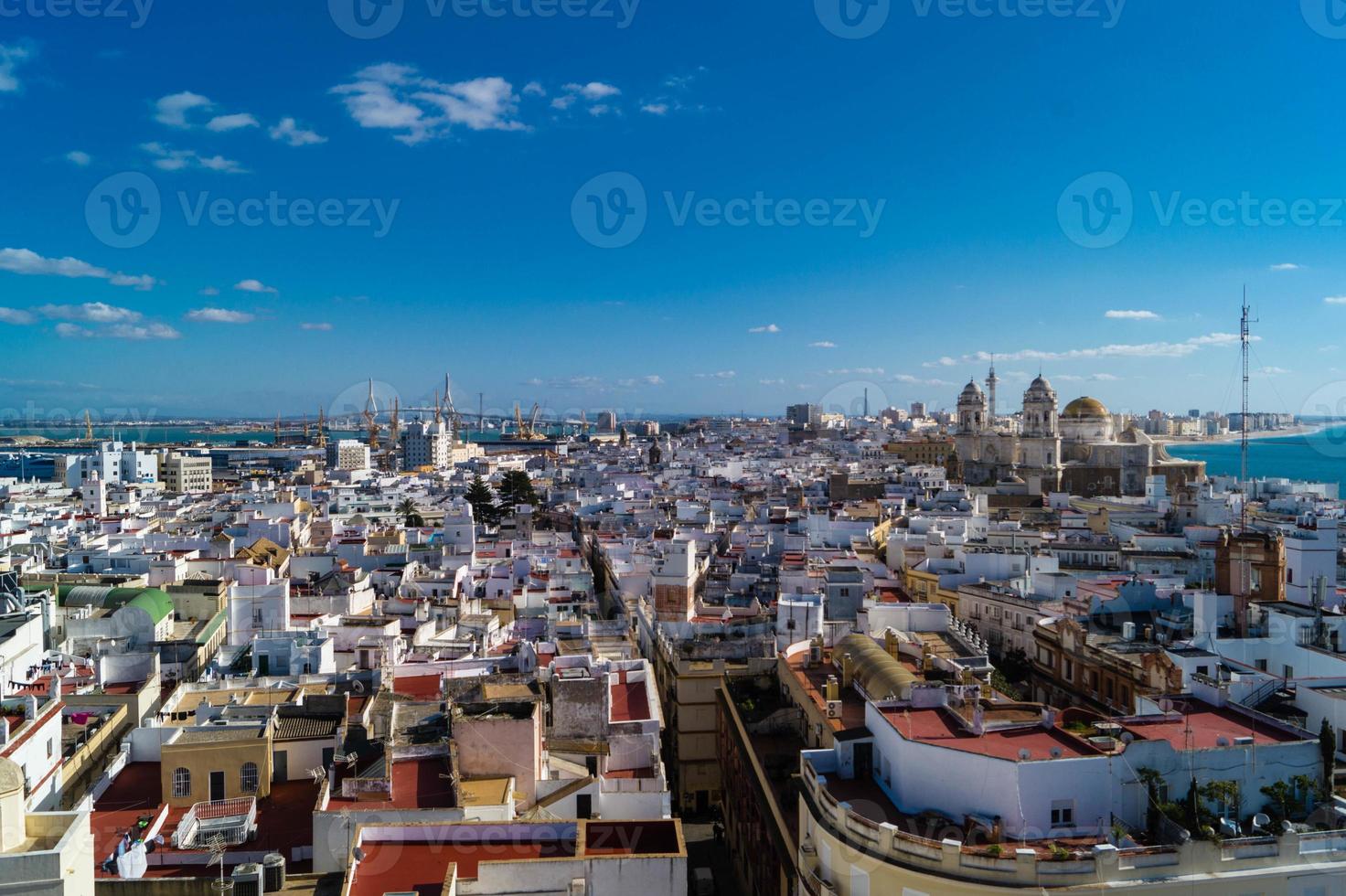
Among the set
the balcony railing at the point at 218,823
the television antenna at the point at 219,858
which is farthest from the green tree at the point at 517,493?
the television antenna at the point at 219,858

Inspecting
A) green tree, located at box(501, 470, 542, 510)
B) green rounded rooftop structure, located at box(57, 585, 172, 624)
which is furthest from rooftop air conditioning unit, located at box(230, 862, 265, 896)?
green tree, located at box(501, 470, 542, 510)

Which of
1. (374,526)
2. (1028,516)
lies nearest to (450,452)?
(374,526)

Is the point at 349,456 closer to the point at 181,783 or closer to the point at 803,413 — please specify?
the point at 181,783

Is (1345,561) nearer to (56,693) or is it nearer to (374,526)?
(56,693)

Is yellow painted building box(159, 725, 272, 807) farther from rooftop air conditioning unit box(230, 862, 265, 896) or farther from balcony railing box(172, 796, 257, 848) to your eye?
rooftop air conditioning unit box(230, 862, 265, 896)

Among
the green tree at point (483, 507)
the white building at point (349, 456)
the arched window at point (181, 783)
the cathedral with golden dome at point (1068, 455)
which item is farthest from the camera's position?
the white building at point (349, 456)

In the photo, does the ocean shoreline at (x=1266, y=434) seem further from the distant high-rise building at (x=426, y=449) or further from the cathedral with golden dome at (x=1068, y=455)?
the distant high-rise building at (x=426, y=449)
